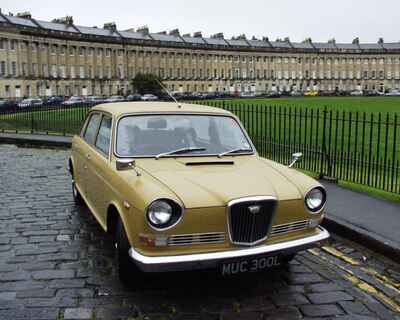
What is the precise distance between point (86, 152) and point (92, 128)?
42cm

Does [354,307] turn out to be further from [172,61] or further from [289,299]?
[172,61]

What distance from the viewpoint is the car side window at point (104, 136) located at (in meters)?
6.41

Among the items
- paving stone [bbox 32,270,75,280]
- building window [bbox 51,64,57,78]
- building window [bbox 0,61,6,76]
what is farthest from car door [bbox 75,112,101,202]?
building window [bbox 51,64,57,78]

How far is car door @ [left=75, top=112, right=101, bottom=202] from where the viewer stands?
7293 mm

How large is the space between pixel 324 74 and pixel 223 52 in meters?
34.2

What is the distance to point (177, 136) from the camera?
629 centimetres

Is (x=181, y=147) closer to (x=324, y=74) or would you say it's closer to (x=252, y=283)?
(x=252, y=283)

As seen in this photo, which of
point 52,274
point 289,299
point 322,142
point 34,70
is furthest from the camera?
point 34,70

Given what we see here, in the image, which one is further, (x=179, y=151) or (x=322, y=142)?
(x=322, y=142)

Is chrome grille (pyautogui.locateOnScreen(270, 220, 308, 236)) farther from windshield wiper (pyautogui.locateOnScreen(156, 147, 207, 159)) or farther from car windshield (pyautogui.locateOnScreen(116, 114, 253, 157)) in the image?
windshield wiper (pyautogui.locateOnScreen(156, 147, 207, 159))

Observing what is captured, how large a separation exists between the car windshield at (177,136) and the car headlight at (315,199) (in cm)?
127

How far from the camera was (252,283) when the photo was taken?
17.6ft

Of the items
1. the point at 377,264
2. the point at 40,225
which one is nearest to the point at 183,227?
the point at 377,264

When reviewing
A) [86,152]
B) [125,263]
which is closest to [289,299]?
[125,263]
